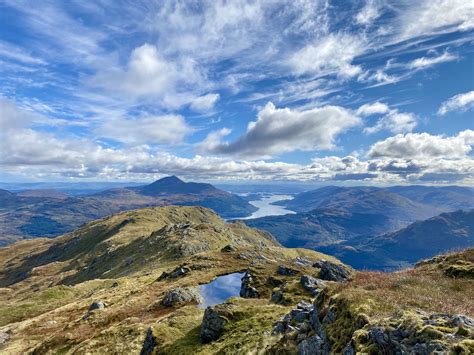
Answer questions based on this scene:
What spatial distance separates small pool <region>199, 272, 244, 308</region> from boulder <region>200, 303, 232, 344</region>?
1806cm

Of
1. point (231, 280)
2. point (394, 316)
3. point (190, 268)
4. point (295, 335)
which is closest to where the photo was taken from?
point (394, 316)

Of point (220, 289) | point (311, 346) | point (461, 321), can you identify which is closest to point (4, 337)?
point (220, 289)

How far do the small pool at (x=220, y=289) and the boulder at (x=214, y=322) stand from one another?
18059mm

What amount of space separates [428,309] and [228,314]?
20.5 meters

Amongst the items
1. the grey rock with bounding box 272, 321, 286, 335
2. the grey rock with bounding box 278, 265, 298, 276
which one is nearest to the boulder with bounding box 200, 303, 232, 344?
the grey rock with bounding box 272, 321, 286, 335

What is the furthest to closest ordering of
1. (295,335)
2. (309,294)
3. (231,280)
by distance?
1. (231,280)
2. (309,294)
3. (295,335)

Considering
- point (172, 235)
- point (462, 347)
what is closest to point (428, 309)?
point (462, 347)

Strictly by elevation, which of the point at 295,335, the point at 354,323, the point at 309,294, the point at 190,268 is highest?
the point at 354,323

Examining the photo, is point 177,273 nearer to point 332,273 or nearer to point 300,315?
point 332,273

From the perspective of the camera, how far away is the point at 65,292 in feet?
396

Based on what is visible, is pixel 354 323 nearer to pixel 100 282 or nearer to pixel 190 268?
pixel 190 268

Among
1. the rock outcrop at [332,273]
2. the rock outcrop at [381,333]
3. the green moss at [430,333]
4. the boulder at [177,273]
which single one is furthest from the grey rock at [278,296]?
the boulder at [177,273]

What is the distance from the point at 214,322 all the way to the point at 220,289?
1175 inches

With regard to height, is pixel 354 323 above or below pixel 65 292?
above
